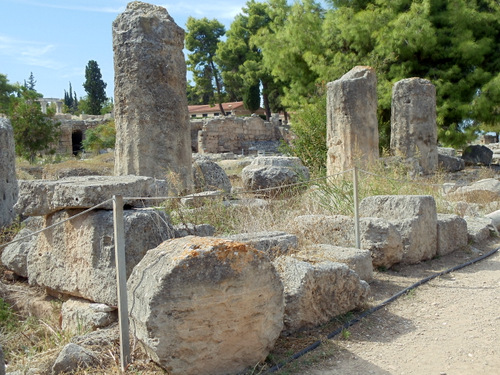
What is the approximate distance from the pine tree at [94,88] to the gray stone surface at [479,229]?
41680 mm

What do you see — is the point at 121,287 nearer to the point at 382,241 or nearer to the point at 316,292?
the point at 316,292

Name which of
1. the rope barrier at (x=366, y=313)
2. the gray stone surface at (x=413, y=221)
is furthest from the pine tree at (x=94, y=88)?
the rope barrier at (x=366, y=313)

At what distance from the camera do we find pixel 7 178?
6848 mm

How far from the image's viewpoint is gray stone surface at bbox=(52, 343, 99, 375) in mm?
3076

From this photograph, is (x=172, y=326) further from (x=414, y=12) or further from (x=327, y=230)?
(x=414, y=12)

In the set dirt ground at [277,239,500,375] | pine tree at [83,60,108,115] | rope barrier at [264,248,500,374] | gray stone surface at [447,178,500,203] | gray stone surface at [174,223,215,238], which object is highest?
pine tree at [83,60,108,115]

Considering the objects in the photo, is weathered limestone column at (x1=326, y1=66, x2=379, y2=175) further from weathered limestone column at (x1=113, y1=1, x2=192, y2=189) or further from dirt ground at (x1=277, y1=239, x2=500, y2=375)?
dirt ground at (x1=277, y1=239, x2=500, y2=375)

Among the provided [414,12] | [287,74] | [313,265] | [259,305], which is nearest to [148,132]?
[313,265]

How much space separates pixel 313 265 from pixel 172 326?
138 cm

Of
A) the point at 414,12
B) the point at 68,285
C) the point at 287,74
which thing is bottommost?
the point at 68,285

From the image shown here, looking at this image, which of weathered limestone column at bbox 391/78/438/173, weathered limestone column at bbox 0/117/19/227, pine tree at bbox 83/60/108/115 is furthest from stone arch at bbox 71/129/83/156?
weathered limestone column at bbox 0/117/19/227

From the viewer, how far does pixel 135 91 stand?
7.40 metres

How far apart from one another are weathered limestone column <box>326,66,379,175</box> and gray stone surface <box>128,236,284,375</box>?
7.09 metres

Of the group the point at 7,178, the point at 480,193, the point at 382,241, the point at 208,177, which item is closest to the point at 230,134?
the point at 208,177
